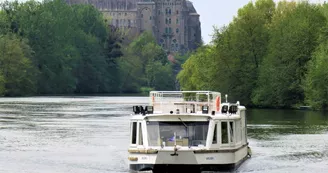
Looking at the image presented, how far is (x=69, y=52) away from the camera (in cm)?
19612

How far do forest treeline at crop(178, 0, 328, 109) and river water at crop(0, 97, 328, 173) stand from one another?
51.6ft

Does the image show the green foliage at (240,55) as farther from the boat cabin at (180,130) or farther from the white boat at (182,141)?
Result: the boat cabin at (180,130)

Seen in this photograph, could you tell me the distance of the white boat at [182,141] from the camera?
33750 millimetres

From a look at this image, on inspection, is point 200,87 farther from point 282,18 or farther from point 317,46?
point 317,46

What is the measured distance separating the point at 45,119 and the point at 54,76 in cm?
10363

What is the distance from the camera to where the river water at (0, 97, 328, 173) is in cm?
4000

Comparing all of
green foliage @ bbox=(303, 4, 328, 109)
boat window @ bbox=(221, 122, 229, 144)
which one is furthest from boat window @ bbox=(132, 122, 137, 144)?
green foliage @ bbox=(303, 4, 328, 109)

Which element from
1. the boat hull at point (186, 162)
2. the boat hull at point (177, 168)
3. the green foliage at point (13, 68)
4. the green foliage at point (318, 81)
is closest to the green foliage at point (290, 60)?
the green foliage at point (318, 81)

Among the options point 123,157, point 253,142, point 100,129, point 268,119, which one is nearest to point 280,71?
point 268,119

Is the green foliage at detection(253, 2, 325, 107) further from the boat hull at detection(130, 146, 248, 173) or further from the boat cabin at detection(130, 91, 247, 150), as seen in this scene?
the boat hull at detection(130, 146, 248, 173)

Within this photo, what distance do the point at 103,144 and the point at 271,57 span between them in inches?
2073

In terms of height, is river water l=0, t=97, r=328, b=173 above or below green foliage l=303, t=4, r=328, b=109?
below

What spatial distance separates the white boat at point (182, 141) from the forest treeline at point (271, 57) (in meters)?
56.8

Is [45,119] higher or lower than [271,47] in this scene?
lower
